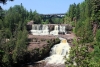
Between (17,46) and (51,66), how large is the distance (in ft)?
19.3

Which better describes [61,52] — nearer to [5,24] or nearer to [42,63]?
[42,63]

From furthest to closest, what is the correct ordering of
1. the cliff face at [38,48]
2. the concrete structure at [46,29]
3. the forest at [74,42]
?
1. the concrete structure at [46,29]
2. the cliff face at [38,48]
3. the forest at [74,42]

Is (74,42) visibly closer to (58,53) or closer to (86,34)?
(86,34)

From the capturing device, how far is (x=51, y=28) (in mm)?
67062

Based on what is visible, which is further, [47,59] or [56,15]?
[56,15]

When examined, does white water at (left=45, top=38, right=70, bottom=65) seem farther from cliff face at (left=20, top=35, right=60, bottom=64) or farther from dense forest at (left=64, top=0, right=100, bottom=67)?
dense forest at (left=64, top=0, right=100, bottom=67)

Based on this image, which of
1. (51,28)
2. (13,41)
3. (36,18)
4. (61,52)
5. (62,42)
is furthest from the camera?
(36,18)

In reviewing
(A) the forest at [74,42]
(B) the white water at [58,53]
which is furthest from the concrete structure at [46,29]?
(B) the white water at [58,53]

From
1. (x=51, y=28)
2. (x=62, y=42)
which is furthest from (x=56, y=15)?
(x=62, y=42)

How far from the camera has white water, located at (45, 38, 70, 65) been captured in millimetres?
40969

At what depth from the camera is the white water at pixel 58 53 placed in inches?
1613

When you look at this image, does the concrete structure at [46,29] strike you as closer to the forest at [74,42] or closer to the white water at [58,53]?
the forest at [74,42]

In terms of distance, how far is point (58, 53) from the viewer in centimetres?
4616

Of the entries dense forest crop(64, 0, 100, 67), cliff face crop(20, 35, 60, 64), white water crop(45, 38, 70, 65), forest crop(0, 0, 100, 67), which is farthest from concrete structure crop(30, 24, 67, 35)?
cliff face crop(20, 35, 60, 64)
